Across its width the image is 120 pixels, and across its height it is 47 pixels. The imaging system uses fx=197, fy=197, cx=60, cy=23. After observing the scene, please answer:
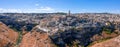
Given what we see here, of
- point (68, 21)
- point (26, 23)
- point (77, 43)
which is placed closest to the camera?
point (77, 43)

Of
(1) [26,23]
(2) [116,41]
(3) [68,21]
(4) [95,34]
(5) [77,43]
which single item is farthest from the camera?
(1) [26,23]

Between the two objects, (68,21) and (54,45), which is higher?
(68,21)

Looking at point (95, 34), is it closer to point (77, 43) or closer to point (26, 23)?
point (77, 43)

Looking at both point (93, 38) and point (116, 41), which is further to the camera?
point (93, 38)

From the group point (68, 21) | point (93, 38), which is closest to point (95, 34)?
point (93, 38)

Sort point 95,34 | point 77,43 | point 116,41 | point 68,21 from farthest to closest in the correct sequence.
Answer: point 68,21 → point 95,34 → point 77,43 → point 116,41

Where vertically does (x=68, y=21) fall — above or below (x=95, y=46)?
above

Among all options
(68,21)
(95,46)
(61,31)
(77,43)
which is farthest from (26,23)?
(95,46)

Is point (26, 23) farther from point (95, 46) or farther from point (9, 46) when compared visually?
point (95, 46)

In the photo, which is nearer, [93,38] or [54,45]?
[54,45]
